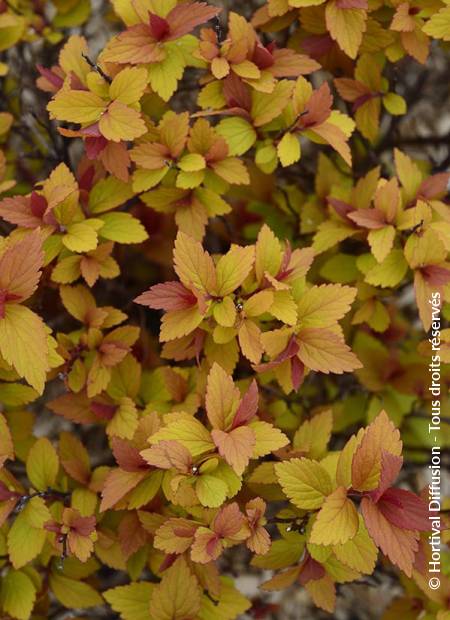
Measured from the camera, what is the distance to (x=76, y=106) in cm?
138

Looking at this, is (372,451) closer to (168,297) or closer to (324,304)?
(324,304)

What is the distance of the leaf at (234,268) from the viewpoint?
1.31m

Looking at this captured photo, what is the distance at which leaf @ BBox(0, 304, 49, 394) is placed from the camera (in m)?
1.20

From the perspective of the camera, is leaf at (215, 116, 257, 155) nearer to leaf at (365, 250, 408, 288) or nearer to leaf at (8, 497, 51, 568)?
leaf at (365, 250, 408, 288)

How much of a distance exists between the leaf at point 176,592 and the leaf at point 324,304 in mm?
532

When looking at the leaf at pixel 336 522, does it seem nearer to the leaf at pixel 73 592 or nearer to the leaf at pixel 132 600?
the leaf at pixel 132 600

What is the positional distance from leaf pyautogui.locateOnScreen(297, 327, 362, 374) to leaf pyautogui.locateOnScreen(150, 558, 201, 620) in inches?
18.1

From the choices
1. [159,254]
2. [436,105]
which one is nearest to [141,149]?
[159,254]

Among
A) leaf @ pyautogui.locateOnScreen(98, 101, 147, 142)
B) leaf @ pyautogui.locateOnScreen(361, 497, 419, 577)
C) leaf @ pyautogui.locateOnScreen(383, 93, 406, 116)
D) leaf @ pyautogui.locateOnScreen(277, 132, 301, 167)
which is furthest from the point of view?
leaf @ pyautogui.locateOnScreen(383, 93, 406, 116)

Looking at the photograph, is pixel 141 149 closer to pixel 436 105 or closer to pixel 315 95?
pixel 315 95

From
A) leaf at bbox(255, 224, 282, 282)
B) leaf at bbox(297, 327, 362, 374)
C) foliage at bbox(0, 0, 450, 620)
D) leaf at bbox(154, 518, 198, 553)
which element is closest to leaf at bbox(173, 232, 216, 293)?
foliage at bbox(0, 0, 450, 620)

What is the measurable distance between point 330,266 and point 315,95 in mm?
426

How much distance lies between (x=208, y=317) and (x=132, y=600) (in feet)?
2.01

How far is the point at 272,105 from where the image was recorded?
4.92ft
